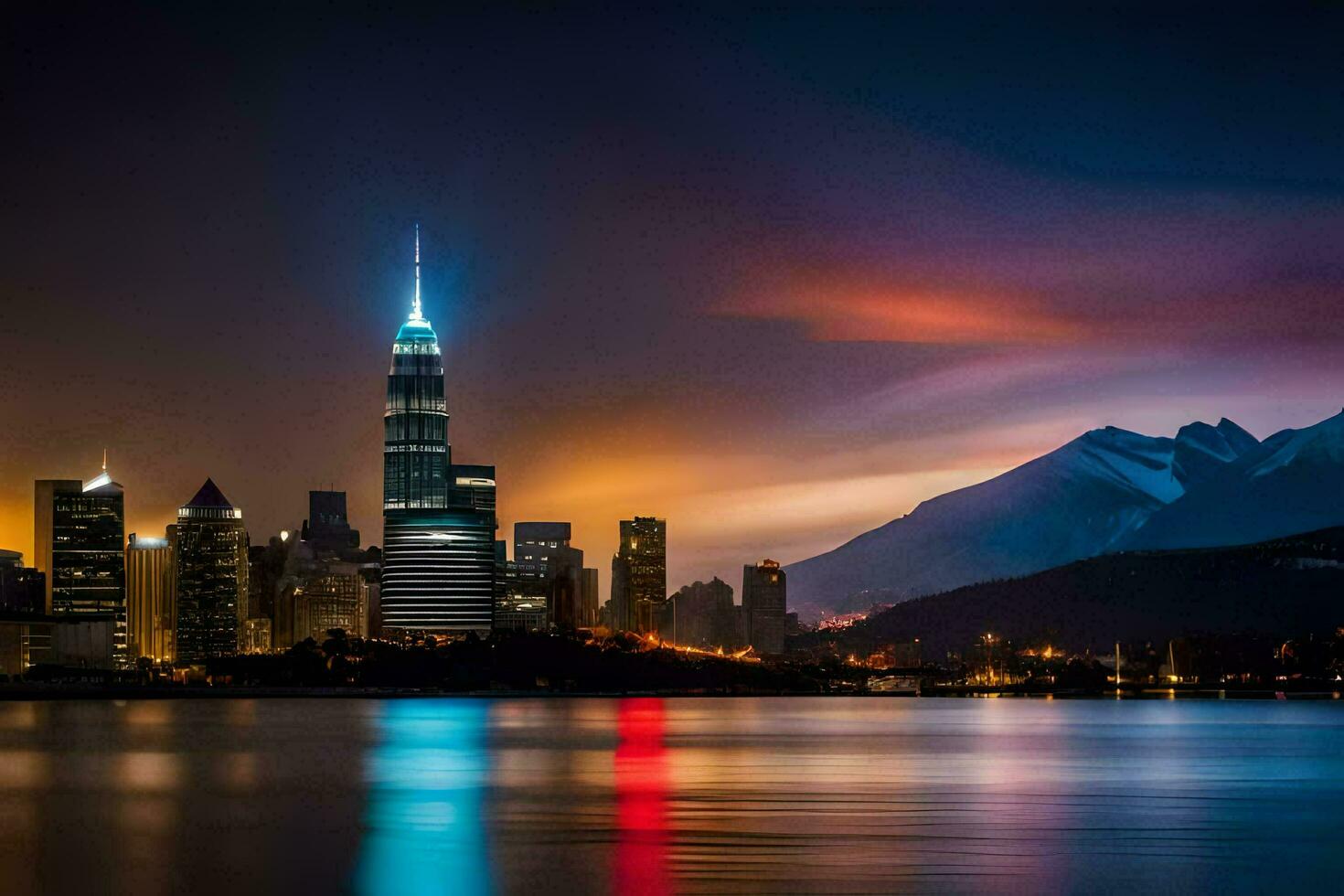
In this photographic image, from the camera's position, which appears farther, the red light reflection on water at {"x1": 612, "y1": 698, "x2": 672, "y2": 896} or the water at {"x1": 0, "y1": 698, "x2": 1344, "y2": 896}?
the water at {"x1": 0, "y1": 698, "x2": 1344, "y2": 896}

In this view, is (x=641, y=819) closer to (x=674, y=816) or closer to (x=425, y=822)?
(x=674, y=816)

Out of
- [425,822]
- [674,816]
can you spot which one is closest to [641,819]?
[674,816]

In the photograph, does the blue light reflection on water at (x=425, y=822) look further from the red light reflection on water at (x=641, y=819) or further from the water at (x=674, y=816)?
the red light reflection on water at (x=641, y=819)

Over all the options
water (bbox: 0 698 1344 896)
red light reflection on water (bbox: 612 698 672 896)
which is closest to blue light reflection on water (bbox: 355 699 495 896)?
water (bbox: 0 698 1344 896)

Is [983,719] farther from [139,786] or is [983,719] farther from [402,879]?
[402,879]

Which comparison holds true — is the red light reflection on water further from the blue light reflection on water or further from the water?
the blue light reflection on water

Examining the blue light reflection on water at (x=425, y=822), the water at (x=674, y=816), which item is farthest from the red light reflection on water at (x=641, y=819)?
the blue light reflection on water at (x=425, y=822)
